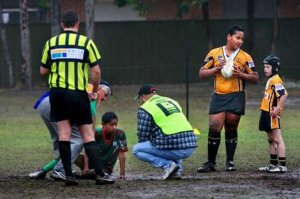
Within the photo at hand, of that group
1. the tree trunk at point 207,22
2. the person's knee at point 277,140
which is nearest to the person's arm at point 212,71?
the person's knee at point 277,140

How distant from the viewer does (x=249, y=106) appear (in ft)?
88.6

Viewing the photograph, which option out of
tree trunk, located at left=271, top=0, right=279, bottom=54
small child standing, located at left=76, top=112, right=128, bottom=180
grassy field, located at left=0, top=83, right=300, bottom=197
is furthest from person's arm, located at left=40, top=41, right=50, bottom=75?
tree trunk, located at left=271, top=0, right=279, bottom=54

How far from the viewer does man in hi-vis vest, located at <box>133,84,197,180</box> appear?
1169 cm

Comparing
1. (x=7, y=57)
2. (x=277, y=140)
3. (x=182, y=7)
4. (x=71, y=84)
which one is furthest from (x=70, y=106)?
(x=7, y=57)

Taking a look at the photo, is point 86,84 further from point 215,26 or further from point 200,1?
point 215,26

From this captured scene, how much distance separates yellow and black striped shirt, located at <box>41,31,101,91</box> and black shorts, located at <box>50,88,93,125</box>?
7 cm

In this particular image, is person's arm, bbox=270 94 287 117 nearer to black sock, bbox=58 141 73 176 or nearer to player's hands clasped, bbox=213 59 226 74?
player's hands clasped, bbox=213 59 226 74

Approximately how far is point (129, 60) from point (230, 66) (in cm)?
2245

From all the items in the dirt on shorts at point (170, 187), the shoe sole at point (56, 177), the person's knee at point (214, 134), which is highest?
the person's knee at point (214, 134)

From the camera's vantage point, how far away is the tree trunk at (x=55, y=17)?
3200cm

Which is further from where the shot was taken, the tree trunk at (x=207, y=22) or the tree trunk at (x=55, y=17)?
the tree trunk at (x=207, y=22)

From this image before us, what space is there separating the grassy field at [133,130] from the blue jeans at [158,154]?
104 centimetres

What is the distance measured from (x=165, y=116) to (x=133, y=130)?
936cm

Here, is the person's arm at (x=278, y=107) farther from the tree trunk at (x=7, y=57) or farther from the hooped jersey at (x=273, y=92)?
the tree trunk at (x=7, y=57)
